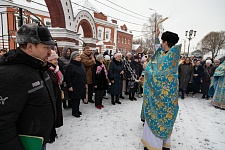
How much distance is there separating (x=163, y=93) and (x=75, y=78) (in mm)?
2354

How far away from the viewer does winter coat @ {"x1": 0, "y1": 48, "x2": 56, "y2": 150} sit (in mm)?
1073

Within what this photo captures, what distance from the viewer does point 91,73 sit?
5.42 metres

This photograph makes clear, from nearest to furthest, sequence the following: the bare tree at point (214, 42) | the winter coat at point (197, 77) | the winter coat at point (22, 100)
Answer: the winter coat at point (22, 100) → the winter coat at point (197, 77) → the bare tree at point (214, 42)

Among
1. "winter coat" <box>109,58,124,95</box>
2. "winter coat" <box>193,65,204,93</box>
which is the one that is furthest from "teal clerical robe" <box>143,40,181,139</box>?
"winter coat" <box>193,65,204,93</box>

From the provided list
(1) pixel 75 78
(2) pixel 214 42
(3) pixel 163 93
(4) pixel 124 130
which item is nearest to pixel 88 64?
(1) pixel 75 78

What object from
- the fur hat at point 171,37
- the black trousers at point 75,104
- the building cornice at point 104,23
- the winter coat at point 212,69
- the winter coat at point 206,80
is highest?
the building cornice at point 104,23

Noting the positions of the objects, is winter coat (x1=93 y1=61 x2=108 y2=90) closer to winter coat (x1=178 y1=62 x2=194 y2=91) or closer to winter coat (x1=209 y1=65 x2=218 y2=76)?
winter coat (x1=178 y1=62 x2=194 y2=91)

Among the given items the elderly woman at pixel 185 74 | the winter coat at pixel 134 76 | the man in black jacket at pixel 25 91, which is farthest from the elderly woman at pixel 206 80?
the man in black jacket at pixel 25 91

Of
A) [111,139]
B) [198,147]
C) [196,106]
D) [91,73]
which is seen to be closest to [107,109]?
[91,73]

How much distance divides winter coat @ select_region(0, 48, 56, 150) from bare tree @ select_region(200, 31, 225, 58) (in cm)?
5407

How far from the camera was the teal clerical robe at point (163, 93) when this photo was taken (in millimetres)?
2570

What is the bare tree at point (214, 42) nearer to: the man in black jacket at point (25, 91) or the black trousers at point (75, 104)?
the black trousers at point (75, 104)

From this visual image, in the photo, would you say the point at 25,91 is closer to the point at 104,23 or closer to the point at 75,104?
the point at 75,104

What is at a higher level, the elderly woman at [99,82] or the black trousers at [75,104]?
the elderly woman at [99,82]
